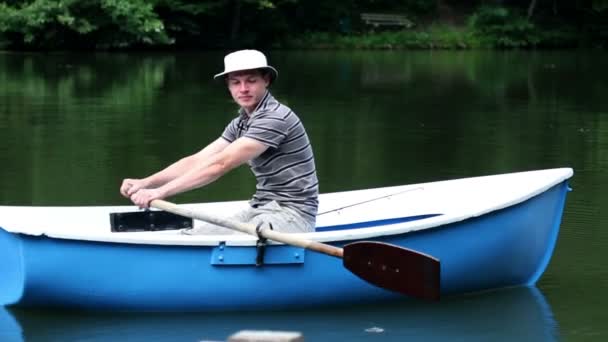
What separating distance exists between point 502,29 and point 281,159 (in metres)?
30.7

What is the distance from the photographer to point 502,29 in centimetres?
3597

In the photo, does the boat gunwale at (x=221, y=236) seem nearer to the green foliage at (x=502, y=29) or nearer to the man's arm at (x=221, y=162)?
the man's arm at (x=221, y=162)

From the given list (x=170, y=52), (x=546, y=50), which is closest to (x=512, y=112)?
(x=170, y=52)

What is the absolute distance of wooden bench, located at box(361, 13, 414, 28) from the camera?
122 ft

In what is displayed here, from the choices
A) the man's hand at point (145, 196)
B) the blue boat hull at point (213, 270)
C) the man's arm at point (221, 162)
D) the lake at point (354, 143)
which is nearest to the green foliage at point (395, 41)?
the lake at point (354, 143)

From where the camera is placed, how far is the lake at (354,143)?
6.11m

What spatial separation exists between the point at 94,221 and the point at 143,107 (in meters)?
10.6

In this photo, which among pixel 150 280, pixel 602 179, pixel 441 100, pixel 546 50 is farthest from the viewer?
pixel 546 50

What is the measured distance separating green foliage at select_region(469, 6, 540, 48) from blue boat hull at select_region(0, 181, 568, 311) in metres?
30.1

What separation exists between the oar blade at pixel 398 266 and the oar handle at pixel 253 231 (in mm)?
94

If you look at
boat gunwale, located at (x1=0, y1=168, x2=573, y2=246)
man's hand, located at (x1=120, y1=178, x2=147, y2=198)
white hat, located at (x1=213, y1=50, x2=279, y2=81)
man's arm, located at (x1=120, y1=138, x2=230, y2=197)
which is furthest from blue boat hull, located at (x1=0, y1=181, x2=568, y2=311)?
white hat, located at (x1=213, y1=50, x2=279, y2=81)

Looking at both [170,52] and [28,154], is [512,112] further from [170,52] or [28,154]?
[170,52]

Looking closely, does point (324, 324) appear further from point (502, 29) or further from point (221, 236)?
point (502, 29)

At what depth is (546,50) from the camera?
35875mm
